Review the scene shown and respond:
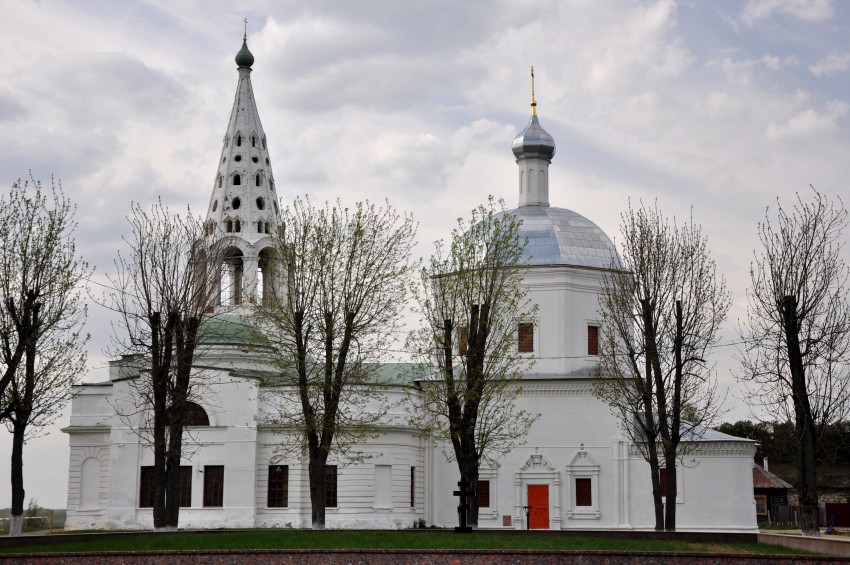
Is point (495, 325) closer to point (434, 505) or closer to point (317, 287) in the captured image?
point (317, 287)

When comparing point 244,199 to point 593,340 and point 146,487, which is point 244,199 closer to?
point 146,487

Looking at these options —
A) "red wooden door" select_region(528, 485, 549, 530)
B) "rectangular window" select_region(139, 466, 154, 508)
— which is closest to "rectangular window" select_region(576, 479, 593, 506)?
"red wooden door" select_region(528, 485, 549, 530)

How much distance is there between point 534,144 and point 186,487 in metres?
16.5

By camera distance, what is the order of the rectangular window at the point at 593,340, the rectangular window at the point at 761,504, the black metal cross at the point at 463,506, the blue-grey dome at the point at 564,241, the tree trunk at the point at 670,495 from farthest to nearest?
the rectangular window at the point at 761,504 < the blue-grey dome at the point at 564,241 < the rectangular window at the point at 593,340 < the tree trunk at the point at 670,495 < the black metal cross at the point at 463,506

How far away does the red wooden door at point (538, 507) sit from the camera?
119 feet

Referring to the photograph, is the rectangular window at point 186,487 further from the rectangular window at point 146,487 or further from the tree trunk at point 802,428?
the tree trunk at point 802,428

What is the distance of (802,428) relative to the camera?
26125 millimetres

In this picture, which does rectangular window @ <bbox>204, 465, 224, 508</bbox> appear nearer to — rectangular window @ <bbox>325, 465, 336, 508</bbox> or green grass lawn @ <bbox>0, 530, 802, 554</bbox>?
rectangular window @ <bbox>325, 465, 336, 508</bbox>

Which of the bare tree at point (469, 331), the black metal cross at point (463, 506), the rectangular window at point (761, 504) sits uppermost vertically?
the bare tree at point (469, 331)

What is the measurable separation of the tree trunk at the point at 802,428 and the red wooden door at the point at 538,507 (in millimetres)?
11309

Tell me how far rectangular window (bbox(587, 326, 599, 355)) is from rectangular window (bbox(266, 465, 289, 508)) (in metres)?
10.4

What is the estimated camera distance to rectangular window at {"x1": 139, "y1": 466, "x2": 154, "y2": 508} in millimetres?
35656

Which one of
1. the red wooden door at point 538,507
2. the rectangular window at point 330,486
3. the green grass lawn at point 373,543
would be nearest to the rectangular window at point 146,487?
the rectangular window at point 330,486

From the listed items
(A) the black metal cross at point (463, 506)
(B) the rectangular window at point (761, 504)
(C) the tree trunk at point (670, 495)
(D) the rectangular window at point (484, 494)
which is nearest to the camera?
(A) the black metal cross at point (463, 506)
